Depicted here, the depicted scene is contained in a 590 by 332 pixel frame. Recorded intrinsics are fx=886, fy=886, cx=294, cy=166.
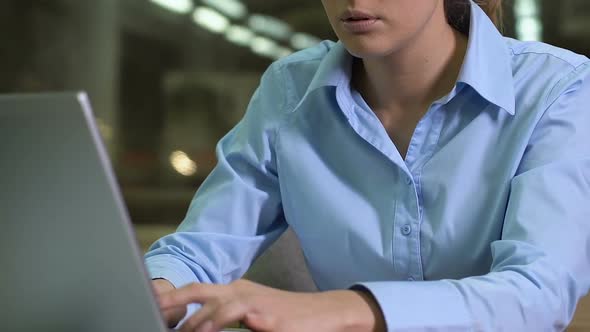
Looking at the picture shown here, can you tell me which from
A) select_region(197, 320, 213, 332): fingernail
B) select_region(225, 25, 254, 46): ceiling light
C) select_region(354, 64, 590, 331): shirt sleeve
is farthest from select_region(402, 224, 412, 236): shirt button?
select_region(225, 25, 254, 46): ceiling light

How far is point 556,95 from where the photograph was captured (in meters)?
1.19

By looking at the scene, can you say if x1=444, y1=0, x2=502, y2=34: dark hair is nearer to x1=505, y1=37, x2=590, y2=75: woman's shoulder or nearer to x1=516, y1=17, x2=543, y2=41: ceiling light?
x1=505, y1=37, x2=590, y2=75: woman's shoulder

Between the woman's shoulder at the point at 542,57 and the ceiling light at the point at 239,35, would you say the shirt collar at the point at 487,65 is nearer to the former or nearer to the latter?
the woman's shoulder at the point at 542,57

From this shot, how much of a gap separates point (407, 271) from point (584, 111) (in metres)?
0.33

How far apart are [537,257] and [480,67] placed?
0.35 m

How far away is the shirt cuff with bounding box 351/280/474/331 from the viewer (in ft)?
2.85

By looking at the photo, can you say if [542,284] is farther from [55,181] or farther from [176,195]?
[176,195]

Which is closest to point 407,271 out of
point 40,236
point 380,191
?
point 380,191

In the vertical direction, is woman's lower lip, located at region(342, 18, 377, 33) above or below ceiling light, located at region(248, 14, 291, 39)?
above

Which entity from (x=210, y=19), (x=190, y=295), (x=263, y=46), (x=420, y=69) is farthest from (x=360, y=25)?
(x=210, y=19)

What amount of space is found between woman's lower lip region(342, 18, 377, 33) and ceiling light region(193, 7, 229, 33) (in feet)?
13.4

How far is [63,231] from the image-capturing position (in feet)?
2.14

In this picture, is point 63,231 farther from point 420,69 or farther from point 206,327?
point 420,69

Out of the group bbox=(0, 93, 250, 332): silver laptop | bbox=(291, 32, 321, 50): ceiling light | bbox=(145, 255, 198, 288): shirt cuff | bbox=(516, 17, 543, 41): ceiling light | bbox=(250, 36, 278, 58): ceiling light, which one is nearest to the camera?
bbox=(0, 93, 250, 332): silver laptop
